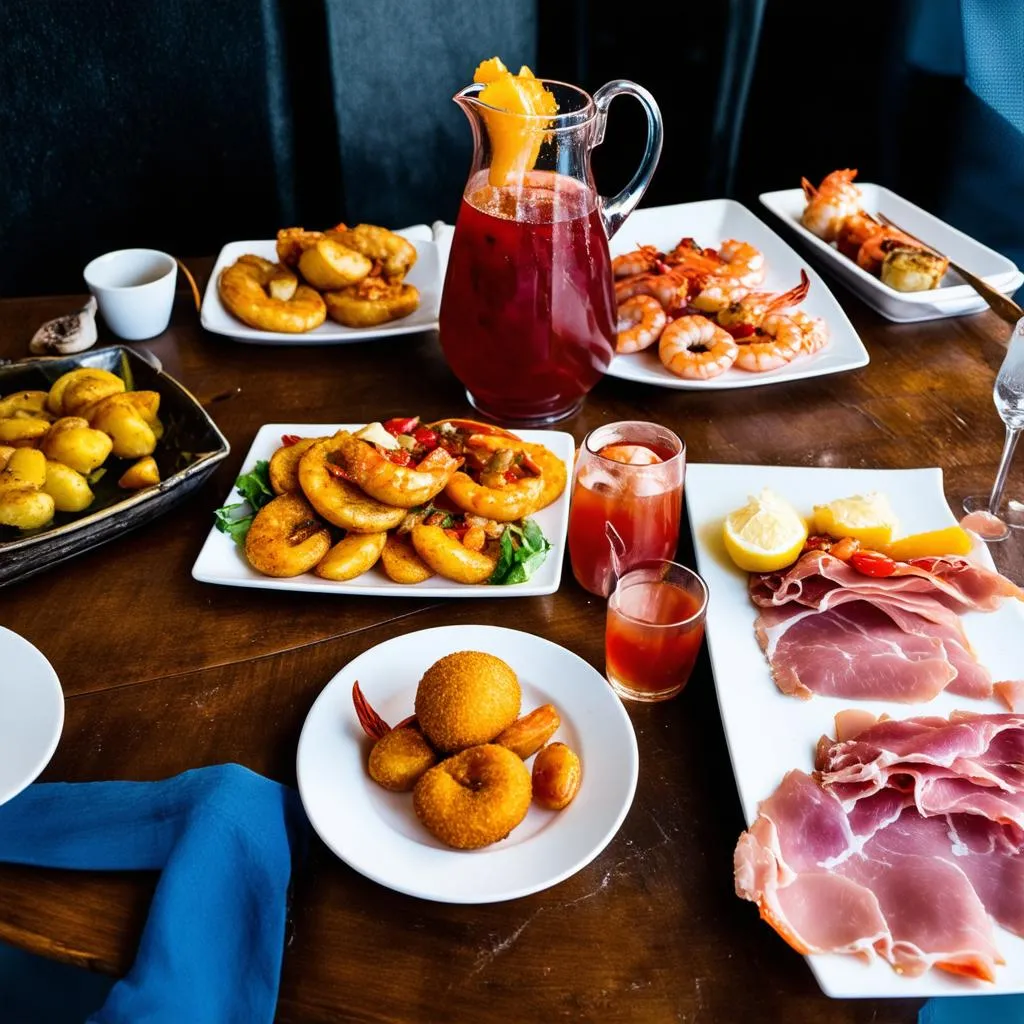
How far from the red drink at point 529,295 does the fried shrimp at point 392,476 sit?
0.28 metres

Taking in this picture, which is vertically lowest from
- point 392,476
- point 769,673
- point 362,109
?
point 362,109

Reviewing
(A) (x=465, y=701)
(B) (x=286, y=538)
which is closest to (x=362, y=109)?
(B) (x=286, y=538)

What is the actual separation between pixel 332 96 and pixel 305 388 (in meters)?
1.67

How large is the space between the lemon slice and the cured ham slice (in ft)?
0.82

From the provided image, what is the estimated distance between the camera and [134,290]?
5.84ft

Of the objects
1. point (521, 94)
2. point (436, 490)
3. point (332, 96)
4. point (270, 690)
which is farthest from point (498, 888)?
point (332, 96)

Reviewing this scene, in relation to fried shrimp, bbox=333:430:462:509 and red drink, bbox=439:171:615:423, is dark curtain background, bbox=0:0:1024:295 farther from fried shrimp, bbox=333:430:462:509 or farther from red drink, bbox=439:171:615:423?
fried shrimp, bbox=333:430:462:509

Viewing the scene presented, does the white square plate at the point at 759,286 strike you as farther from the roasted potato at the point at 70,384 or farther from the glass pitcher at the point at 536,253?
the roasted potato at the point at 70,384

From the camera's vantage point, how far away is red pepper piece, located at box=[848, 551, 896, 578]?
4.04ft

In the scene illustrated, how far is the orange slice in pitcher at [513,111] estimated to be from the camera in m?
1.27

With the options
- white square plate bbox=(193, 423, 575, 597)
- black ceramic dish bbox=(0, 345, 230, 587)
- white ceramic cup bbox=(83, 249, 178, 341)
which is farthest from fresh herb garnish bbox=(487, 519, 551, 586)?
white ceramic cup bbox=(83, 249, 178, 341)

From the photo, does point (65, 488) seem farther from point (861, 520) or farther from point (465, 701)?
point (861, 520)

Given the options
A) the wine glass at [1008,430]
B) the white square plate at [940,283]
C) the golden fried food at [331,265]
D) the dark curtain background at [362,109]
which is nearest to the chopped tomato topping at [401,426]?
the golden fried food at [331,265]

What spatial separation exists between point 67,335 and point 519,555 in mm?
1060
